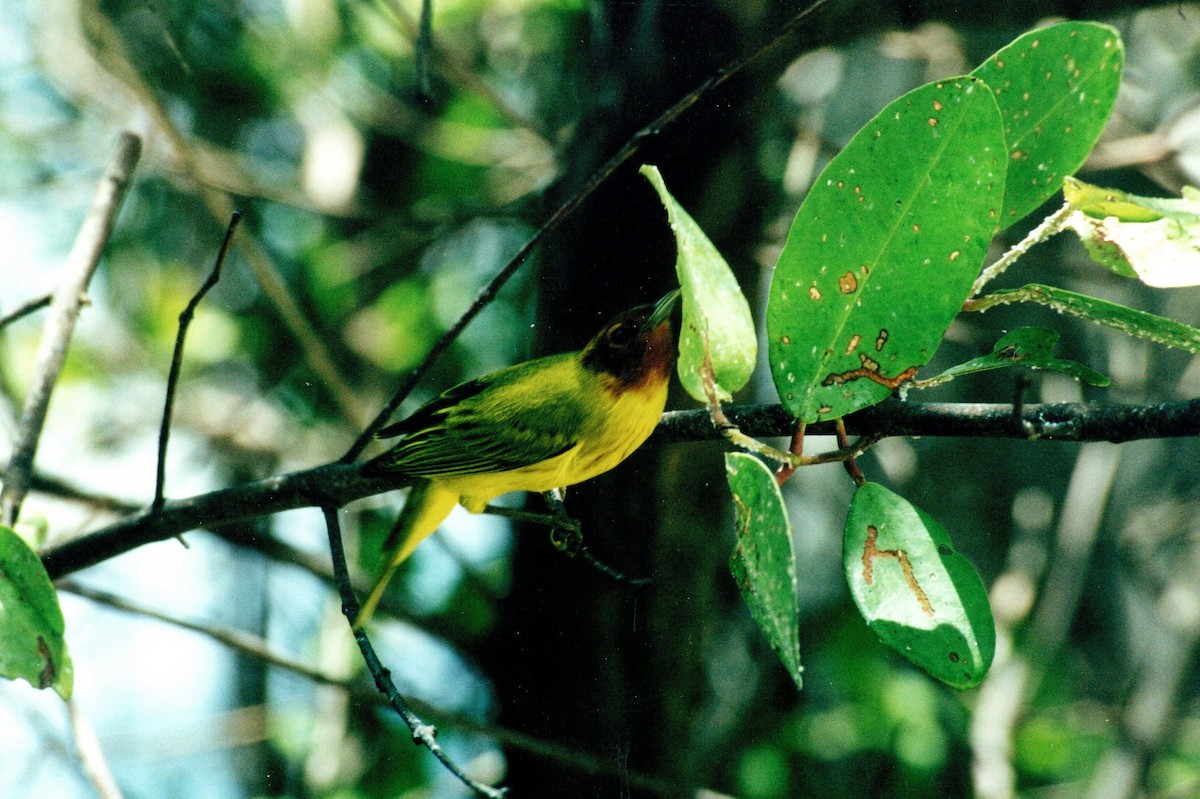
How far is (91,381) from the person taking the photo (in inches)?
52.9

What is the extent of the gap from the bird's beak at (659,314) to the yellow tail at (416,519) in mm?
196

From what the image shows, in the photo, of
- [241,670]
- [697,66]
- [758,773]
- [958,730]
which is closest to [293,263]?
[241,670]

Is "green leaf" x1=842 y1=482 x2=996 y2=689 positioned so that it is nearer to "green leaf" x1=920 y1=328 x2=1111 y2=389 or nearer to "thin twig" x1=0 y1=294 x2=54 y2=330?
"green leaf" x1=920 y1=328 x2=1111 y2=389

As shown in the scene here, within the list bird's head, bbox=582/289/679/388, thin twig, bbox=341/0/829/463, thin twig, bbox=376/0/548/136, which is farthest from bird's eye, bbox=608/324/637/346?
thin twig, bbox=376/0/548/136

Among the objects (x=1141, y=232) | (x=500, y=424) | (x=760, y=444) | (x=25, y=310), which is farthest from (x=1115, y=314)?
(x=25, y=310)

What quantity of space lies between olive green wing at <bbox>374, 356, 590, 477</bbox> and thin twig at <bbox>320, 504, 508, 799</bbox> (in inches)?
2.8

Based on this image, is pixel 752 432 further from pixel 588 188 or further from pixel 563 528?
pixel 563 528

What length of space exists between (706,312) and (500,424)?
324mm

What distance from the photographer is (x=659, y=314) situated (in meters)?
0.58

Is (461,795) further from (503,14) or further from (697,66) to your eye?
(503,14)

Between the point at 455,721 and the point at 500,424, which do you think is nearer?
the point at 500,424

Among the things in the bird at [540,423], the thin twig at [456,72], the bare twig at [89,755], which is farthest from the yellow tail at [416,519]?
the thin twig at [456,72]

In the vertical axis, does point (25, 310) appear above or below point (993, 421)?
above

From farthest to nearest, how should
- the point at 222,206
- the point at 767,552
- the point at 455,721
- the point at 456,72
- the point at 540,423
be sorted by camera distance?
the point at 222,206 < the point at 456,72 < the point at 455,721 < the point at 540,423 < the point at 767,552
